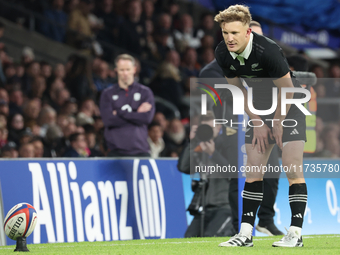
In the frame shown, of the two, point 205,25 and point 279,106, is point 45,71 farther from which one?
point 279,106

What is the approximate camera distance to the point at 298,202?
4.84 meters

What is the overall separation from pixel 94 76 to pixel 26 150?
3.79 metres

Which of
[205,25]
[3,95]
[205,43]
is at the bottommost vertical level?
[3,95]

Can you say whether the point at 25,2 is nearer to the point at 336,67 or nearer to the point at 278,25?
the point at 278,25

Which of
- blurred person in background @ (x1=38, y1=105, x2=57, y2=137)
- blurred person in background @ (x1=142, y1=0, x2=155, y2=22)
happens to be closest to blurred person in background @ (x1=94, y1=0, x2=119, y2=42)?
blurred person in background @ (x1=142, y1=0, x2=155, y2=22)

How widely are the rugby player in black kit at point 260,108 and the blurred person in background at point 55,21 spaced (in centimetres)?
784

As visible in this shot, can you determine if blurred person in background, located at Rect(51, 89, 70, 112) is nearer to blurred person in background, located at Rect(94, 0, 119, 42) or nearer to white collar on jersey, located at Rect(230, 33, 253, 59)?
blurred person in background, located at Rect(94, 0, 119, 42)

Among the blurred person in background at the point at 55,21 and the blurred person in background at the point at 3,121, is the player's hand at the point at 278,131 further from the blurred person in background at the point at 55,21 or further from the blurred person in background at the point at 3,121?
the blurred person in background at the point at 55,21

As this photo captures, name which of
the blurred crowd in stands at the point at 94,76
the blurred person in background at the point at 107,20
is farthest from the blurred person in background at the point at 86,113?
the blurred person in background at the point at 107,20

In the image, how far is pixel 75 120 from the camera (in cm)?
1006

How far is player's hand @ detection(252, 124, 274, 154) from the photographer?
4945 mm

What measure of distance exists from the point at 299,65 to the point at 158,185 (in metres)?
2.26

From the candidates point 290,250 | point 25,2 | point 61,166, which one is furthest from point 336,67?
point 290,250

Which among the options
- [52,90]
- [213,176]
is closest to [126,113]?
[213,176]
